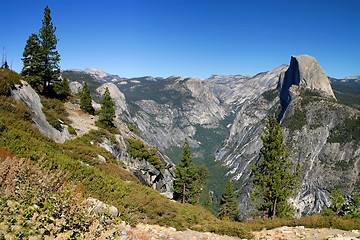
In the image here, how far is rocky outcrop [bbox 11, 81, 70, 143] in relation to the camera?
27652 millimetres

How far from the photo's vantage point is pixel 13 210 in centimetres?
588

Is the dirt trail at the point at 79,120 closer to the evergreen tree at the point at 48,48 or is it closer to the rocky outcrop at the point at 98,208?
the evergreen tree at the point at 48,48

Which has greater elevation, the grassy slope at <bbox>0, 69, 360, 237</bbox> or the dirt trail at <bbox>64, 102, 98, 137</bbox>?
the dirt trail at <bbox>64, 102, 98, 137</bbox>

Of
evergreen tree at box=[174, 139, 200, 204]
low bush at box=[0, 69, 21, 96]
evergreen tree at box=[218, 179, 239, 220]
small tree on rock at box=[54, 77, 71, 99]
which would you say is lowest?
evergreen tree at box=[218, 179, 239, 220]

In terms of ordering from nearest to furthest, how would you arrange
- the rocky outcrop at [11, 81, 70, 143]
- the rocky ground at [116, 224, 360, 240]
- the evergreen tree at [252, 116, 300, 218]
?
1. the rocky ground at [116, 224, 360, 240]
2. the rocky outcrop at [11, 81, 70, 143]
3. the evergreen tree at [252, 116, 300, 218]

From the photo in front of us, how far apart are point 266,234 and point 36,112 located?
25.8m

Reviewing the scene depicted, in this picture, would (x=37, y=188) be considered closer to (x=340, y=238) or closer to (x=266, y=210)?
(x=340, y=238)

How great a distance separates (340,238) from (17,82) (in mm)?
31959

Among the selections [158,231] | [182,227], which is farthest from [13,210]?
[182,227]

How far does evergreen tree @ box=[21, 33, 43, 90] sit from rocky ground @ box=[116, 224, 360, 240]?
137 feet

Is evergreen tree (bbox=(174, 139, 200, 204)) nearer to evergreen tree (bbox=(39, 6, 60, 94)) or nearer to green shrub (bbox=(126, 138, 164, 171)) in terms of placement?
green shrub (bbox=(126, 138, 164, 171))

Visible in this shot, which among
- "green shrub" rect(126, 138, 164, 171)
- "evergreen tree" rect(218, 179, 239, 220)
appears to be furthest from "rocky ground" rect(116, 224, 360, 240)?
"evergreen tree" rect(218, 179, 239, 220)

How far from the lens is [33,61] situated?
47156 millimetres

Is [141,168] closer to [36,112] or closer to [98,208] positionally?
[36,112]
